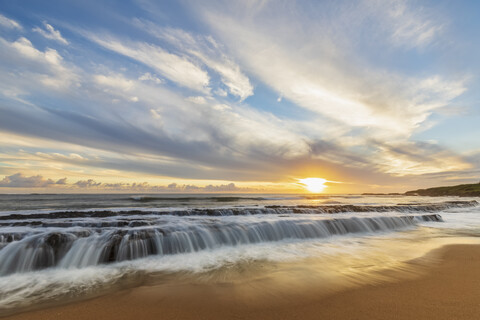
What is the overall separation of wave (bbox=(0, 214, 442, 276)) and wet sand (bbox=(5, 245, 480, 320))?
3435 mm

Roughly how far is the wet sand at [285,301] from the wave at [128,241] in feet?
11.3

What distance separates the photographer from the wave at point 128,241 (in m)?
6.75

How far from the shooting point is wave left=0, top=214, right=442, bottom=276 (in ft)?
22.1

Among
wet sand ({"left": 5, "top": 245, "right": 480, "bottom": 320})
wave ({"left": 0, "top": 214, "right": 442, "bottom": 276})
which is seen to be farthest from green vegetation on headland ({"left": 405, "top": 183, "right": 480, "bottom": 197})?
wet sand ({"left": 5, "top": 245, "right": 480, "bottom": 320})

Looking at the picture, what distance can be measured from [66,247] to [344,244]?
10.0 metres

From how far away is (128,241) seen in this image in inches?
312

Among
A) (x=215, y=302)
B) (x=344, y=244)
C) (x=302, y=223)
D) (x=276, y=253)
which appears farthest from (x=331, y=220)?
(x=215, y=302)

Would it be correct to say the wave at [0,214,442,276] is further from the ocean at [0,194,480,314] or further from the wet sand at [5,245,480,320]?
the wet sand at [5,245,480,320]

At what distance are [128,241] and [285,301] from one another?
622cm

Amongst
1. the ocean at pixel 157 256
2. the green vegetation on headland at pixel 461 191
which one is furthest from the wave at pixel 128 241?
the green vegetation on headland at pixel 461 191

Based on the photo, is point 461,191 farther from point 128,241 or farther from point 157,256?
point 128,241

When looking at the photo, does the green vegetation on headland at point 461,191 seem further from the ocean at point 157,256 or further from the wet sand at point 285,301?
the wet sand at point 285,301

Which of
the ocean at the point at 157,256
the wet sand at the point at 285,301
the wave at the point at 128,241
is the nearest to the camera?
the wet sand at the point at 285,301

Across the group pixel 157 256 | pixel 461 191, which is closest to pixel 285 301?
pixel 157 256
